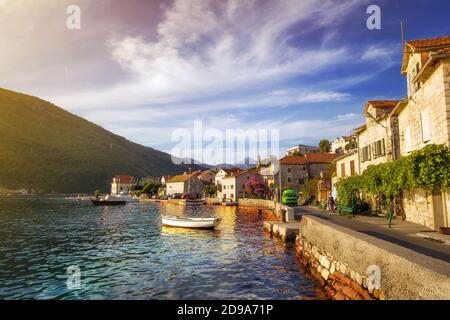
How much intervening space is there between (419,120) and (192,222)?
86.0ft

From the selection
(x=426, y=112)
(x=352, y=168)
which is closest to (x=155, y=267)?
(x=426, y=112)

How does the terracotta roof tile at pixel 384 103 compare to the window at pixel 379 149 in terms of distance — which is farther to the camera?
the terracotta roof tile at pixel 384 103

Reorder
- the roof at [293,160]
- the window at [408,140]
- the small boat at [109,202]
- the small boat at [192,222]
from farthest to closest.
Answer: the small boat at [109,202], the roof at [293,160], the small boat at [192,222], the window at [408,140]

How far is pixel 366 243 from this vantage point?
10719 mm

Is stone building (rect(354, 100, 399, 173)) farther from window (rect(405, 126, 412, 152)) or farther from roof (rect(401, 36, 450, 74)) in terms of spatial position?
roof (rect(401, 36, 450, 74))

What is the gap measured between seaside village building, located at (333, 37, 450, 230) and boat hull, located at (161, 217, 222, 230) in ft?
61.6

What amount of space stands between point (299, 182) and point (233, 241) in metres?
55.5

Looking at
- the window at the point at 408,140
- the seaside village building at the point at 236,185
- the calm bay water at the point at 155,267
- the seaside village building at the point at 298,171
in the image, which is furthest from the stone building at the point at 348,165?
the seaside village building at the point at 236,185

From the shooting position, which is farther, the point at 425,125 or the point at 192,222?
the point at 192,222

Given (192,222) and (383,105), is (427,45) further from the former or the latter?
(192,222)

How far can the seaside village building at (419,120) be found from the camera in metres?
17.2

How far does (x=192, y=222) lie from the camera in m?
38.0

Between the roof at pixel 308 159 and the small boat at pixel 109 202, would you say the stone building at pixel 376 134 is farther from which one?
the small boat at pixel 109 202
